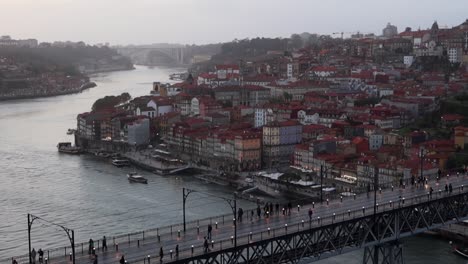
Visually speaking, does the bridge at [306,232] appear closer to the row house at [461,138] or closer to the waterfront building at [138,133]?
the row house at [461,138]

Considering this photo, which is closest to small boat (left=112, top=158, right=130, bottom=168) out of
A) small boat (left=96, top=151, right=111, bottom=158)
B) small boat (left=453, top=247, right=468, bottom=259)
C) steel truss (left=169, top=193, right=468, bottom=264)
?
small boat (left=96, top=151, right=111, bottom=158)

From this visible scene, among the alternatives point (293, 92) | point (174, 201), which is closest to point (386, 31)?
point (293, 92)

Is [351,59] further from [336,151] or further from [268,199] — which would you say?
[268,199]

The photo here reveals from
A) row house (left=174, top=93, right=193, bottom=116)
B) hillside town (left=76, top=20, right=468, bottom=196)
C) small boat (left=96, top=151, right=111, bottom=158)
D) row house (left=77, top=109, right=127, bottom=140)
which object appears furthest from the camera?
row house (left=174, top=93, right=193, bottom=116)

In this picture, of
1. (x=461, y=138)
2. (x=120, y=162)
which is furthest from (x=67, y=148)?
(x=461, y=138)

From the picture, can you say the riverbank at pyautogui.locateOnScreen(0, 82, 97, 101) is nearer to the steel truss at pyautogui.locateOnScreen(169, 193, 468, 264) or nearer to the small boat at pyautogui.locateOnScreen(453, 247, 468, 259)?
the small boat at pyautogui.locateOnScreen(453, 247, 468, 259)
